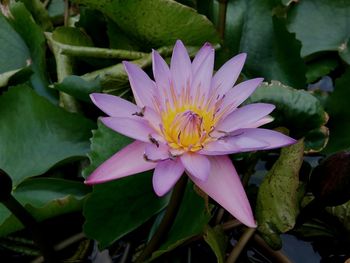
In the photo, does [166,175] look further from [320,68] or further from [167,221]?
[320,68]

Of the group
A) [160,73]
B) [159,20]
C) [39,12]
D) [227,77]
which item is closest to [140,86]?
[160,73]

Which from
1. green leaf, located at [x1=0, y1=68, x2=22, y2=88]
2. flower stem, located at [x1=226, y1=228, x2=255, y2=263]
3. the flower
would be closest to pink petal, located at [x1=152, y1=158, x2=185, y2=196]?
the flower

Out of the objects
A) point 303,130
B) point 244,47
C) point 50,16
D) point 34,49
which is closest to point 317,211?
point 303,130

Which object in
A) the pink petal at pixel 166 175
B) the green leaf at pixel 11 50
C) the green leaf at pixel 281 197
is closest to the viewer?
the pink petal at pixel 166 175

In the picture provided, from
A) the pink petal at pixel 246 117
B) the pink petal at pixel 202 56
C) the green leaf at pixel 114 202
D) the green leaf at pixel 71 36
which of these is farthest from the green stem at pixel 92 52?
the pink petal at pixel 246 117

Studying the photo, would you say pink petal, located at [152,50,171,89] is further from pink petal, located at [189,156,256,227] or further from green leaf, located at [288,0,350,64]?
green leaf, located at [288,0,350,64]

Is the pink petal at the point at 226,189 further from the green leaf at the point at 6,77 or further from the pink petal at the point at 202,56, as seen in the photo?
the green leaf at the point at 6,77
